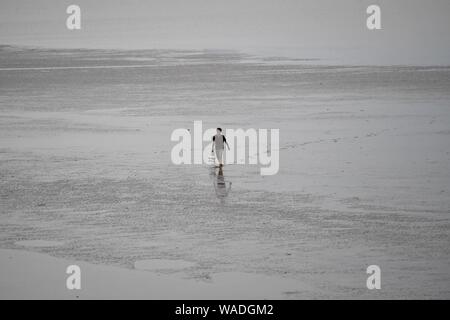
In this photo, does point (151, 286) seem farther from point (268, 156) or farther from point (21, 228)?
point (268, 156)

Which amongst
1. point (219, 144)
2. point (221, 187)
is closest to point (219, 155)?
point (219, 144)

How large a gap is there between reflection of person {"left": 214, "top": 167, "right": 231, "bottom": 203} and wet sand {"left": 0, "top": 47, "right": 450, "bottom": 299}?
0.19 m

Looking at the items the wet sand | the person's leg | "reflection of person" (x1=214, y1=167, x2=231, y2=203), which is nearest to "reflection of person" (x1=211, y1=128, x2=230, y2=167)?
the person's leg

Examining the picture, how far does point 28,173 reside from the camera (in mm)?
23062

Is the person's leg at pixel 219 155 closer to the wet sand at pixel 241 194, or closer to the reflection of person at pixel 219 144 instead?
the reflection of person at pixel 219 144

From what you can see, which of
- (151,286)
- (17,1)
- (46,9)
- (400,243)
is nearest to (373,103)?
(400,243)

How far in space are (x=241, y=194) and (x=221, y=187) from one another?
3.09 ft

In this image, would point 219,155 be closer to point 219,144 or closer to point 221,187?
point 219,144

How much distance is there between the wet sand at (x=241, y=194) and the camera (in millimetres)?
14805

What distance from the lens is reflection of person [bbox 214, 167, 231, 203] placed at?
65.4 feet

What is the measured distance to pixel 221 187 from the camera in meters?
20.8

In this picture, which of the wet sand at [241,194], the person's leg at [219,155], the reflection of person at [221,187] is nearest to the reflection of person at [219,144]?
the person's leg at [219,155]
